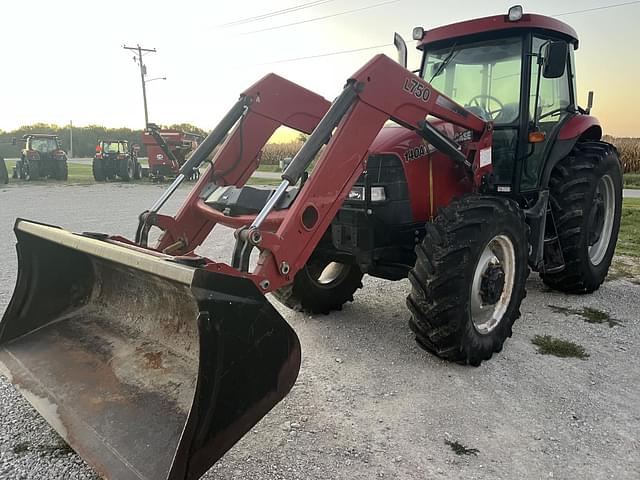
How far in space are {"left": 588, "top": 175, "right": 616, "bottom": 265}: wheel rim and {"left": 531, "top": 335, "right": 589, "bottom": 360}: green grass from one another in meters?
1.78

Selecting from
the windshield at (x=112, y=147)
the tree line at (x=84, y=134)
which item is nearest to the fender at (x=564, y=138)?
the windshield at (x=112, y=147)

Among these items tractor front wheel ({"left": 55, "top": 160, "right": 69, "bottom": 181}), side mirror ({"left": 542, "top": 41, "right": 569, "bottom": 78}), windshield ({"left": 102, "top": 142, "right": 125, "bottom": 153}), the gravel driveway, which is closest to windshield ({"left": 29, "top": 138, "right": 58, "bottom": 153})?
tractor front wheel ({"left": 55, "top": 160, "right": 69, "bottom": 181})

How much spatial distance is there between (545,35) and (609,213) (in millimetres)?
2296

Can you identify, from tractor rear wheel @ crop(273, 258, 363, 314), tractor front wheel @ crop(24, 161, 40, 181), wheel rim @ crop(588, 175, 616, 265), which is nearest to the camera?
tractor rear wheel @ crop(273, 258, 363, 314)

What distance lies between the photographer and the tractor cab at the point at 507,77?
431cm

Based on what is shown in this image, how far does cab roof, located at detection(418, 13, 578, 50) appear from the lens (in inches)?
167

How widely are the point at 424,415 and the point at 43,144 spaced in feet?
78.5

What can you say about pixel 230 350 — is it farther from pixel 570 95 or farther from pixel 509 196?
pixel 570 95

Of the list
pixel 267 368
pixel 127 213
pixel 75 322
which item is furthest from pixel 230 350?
pixel 127 213

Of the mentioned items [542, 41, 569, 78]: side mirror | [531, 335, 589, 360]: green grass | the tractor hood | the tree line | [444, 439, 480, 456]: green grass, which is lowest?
[444, 439, 480, 456]: green grass

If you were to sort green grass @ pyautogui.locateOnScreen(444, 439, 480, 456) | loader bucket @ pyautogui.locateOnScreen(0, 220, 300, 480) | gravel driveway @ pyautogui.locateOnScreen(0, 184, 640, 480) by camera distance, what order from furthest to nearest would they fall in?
green grass @ pyautogui.locateOnScreen(444, 439, 480, 456) → gravel driveway @ pyautogui.locateOnScreen(0, 184, 640, 480) → loader bucket @ pyautogui.locateOnScreen(0, 220, 300, 480)

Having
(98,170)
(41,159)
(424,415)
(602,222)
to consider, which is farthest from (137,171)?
(424,415)

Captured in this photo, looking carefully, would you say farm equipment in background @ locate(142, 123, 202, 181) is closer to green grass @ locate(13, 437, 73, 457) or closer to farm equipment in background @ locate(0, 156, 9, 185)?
farm equipment in background @ locate(0, 156, 9, 185)

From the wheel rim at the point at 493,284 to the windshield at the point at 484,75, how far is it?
4.02ft
